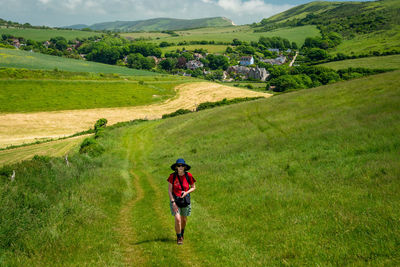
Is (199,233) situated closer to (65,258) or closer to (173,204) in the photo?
(173,204)

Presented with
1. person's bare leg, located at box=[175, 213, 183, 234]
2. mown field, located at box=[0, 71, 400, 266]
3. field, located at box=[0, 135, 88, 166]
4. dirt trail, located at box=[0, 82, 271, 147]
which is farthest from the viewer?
dirt trail, located at box=[0, 82, 271, 147]

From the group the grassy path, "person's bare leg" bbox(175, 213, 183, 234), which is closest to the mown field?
the grassy path

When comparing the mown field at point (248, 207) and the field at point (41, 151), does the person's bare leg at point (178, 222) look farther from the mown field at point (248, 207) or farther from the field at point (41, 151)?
the field at point (41, 151)

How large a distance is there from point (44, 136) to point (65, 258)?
5879 centimetres

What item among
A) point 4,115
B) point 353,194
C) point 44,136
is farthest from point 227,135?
point 4,115

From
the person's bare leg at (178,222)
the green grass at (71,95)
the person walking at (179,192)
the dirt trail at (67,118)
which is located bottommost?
the dirt trail at (67,118)

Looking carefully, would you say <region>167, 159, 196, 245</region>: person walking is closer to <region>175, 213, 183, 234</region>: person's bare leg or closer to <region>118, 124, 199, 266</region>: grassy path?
<region>175, 213, 183, 234</region>: person's bare leg

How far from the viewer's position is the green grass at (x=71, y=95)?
82.2 meters

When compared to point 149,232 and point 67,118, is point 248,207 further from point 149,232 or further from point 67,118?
point 67,118

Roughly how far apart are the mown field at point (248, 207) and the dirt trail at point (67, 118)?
1650 inches

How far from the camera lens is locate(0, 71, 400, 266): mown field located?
873cm

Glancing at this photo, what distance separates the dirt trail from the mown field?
41.9m

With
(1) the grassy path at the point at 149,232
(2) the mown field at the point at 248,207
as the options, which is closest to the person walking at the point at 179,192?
(1) the grassy path at the point at 149,232

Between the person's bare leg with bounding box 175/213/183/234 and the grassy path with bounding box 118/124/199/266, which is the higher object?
the person's bare leg with bounding box 175/213/183/234
